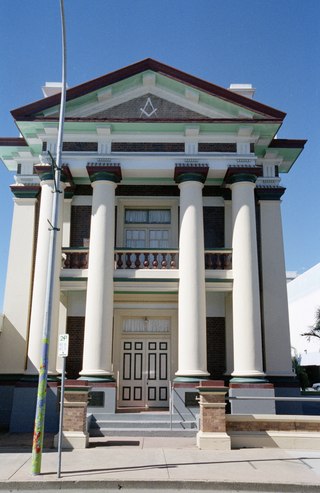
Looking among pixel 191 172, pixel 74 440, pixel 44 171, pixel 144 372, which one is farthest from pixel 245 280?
pixel 44 171

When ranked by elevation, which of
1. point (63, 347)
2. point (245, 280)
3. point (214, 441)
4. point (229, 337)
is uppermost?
point (245, 280)

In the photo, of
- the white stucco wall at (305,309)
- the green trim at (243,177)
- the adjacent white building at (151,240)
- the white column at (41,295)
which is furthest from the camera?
the white stucco wall at (305,309)

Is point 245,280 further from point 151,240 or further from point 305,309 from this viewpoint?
point 305,309

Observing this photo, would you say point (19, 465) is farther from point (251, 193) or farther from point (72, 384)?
point (251, 193)

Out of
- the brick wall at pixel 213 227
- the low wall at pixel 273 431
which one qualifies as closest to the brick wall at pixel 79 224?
Result: the brick wall at pixel 213 227

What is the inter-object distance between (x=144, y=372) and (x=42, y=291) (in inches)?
186

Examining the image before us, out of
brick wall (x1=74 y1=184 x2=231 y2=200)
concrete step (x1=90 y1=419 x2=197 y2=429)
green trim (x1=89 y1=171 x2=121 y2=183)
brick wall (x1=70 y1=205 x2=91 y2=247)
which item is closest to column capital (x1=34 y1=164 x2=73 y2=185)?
green trim (x1=89 y1=171 x2=121 y2=183)

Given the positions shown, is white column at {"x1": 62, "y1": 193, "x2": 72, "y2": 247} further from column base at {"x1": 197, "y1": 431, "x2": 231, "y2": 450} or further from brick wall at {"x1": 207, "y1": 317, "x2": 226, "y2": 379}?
column base at {"x1": 197, "y1": 431, "x2": 231, "y2": 450}

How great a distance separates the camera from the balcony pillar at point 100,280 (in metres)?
16.6

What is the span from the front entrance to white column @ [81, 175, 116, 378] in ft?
5.48

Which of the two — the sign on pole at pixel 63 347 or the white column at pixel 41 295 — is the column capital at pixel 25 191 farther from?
the sign on pole at pixel 63 347

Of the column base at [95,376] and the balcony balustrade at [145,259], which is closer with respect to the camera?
the column base at [95,376]

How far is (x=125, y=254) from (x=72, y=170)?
11.1 ft

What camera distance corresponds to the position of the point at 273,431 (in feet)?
45.7
